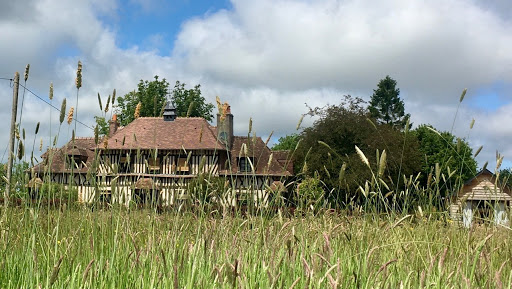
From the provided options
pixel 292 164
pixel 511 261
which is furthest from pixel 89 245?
pixel 292 164

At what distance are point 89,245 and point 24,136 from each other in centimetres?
117

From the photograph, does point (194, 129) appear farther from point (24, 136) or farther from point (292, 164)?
point (24, 136)

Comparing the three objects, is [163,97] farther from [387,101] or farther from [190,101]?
[387,101]

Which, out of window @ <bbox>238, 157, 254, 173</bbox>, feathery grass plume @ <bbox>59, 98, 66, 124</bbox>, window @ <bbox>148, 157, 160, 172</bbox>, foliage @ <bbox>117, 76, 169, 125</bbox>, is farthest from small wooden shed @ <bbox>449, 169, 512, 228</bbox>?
foliage @ <bbox>117, 76, 169, 125</bbox>

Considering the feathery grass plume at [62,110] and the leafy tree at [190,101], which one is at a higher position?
the leafy tree at [190,101]

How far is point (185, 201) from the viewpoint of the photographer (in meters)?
4.92

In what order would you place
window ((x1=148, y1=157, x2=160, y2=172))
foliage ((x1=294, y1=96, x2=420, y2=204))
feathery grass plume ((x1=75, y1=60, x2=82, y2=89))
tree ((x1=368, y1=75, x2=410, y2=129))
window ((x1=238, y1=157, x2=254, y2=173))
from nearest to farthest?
window ((x1=238, y1=157, x2=254, y2=173)) < feathery grass plume ((x1=75, y1=60, x2=82, y2=89)) < window ((x1=148, y1=157, x2=160, y2=172)) < foliage ((x1=294, y1=96, x2=420, y2=204)) < tree ((x1=368, y1=75, x2=410, y2=129))

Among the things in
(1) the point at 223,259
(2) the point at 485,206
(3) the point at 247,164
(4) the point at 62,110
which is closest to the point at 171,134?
(3) the point at 247,164

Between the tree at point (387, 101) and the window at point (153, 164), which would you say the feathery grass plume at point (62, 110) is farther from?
the tree at point (387, 101)

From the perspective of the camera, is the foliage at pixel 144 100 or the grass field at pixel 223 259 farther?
the foliage at pixel 144 100

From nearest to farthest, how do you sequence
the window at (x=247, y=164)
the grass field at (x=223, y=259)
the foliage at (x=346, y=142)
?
the grass field at (x=223, y=259) < the window at (x=247, y=164) < the foliage at (x=346, y=142)

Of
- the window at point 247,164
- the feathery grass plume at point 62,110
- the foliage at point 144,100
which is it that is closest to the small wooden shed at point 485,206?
the window at point 247,164

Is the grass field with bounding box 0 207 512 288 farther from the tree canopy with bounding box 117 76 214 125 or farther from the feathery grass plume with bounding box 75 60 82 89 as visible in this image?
the tree canopy with bounding box 117 76 214 125

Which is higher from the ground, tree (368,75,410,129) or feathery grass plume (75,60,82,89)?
tree (368,75,410,129)
